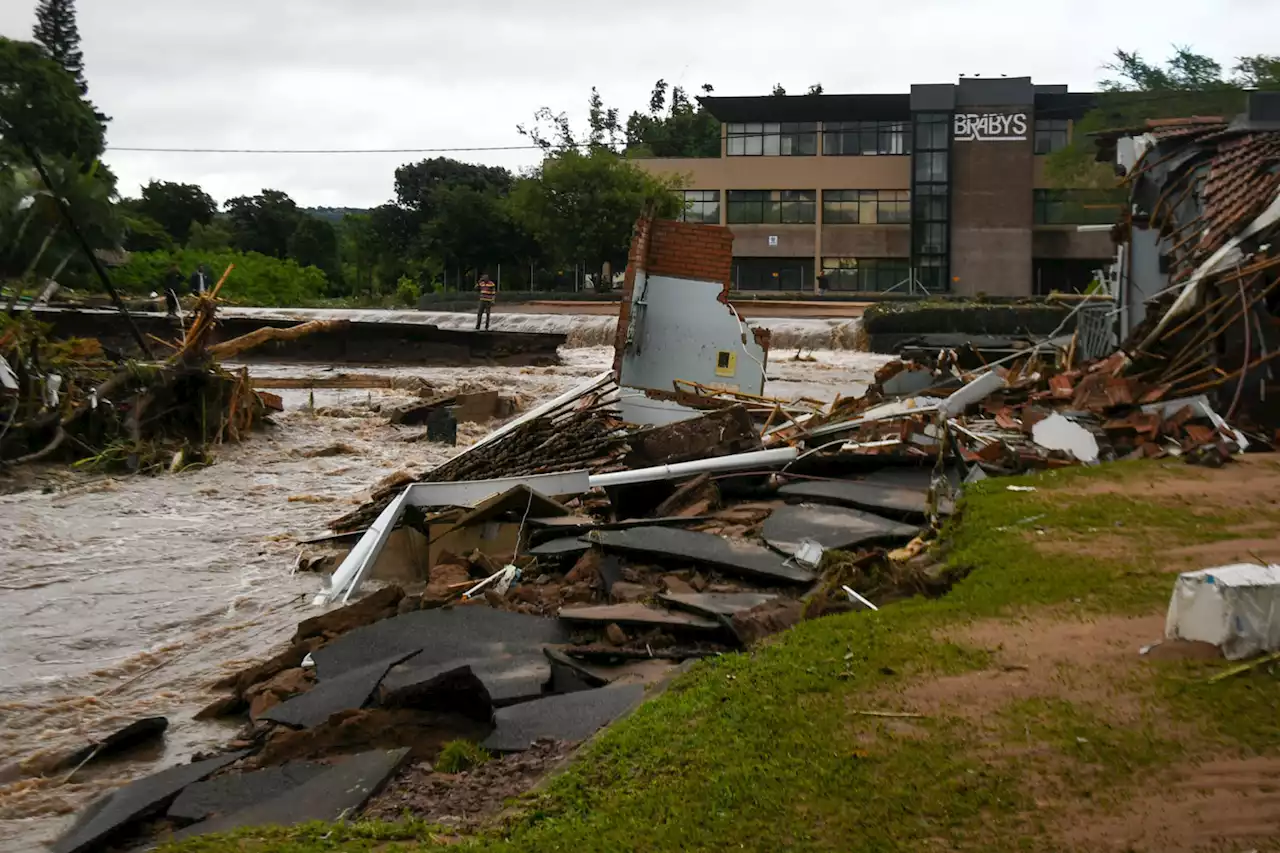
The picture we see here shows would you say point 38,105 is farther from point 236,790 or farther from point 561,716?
point 561,716

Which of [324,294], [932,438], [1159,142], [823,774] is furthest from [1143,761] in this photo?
[324,294]

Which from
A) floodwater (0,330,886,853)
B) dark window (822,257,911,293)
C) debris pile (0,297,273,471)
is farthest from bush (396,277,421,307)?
debris pile (0,297,273,471)

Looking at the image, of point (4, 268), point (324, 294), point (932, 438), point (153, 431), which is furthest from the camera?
point (324, 294)

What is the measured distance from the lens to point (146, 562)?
35.6ft

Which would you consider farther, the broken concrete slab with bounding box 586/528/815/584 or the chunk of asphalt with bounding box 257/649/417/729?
the broken concrete slab with bounding box 586/528/815/584

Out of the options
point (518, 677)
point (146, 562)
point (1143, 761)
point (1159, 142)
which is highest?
point (1159, 142)

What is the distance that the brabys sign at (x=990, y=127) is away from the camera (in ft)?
191

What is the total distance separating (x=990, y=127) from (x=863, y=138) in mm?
6307

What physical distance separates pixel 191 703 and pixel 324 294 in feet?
215

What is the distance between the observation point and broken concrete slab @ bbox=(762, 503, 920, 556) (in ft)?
23.7

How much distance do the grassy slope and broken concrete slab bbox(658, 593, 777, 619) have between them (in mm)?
945

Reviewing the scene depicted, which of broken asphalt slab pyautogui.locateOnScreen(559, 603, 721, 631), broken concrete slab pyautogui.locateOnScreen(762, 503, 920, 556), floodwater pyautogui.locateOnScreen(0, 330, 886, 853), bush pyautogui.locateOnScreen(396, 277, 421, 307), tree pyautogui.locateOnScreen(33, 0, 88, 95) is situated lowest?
floodwater pyautogui.locateOnScreen(0, 330, 886, 853)

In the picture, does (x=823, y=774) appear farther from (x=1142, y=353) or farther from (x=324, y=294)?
(x=324, y=294)

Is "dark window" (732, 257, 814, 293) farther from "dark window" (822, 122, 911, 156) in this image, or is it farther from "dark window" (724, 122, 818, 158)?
"dark window" (822, 122, 911, 156)
